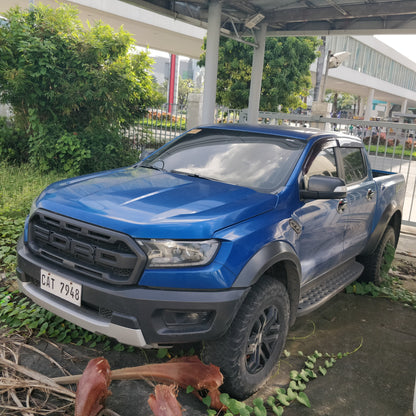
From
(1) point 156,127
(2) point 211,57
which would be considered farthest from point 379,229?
(1) point 156,127

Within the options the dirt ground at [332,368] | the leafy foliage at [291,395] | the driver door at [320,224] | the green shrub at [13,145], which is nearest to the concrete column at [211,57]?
the green shrub at [13,145]

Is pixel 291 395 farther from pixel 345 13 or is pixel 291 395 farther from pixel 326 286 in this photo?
pixel 345 13

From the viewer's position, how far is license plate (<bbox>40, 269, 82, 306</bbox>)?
2.65 meters

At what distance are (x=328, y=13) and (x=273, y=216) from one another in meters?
7.47

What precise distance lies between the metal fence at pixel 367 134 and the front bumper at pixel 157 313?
5.67 meters

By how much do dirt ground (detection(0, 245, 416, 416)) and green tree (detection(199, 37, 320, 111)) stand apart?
38.4ft

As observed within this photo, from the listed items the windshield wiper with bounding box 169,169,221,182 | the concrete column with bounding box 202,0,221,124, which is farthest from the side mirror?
the concrete column with bounding box 202,0,221,124

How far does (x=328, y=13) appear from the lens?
904 cm

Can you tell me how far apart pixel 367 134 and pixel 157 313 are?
6597 millimetres

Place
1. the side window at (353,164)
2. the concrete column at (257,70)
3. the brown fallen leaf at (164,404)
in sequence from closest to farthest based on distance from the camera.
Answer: the brown fallen leaf at (164,404), the side window at (353,164), the concrete column at (257,70)

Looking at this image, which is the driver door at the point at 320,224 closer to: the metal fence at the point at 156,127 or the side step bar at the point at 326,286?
the side step bar at the point at 326,286

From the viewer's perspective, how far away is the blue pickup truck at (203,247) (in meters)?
2.51

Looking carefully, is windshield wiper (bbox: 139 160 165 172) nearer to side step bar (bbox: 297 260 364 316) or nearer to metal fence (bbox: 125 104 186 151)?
side step bar (bbox: 297 260 364 316)

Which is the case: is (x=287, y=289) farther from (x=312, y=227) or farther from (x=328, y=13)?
(x=328, y=13)
